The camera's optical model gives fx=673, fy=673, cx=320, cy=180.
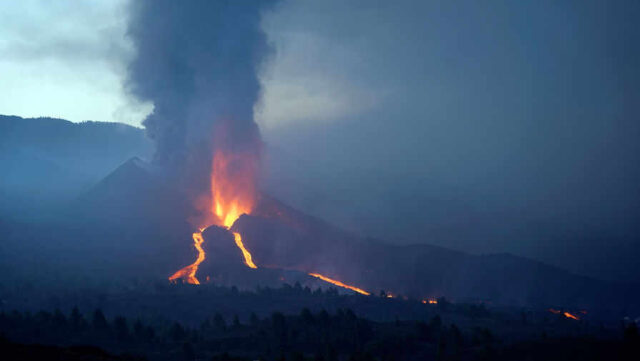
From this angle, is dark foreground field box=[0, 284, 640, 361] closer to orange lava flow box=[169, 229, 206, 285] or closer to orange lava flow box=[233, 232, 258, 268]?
orange lava flow box=[169, 229, 206, 285]

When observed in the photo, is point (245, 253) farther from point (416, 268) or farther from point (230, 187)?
point (416, 268)

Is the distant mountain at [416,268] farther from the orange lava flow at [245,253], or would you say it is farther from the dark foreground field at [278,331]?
the dark foreground field at [278,331]

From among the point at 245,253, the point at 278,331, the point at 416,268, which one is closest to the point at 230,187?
the point at 245,253

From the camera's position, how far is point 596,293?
150625 millimetres

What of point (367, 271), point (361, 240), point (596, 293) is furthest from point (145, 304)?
point (596, 293)

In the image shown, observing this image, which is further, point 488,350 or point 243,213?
point 243,213

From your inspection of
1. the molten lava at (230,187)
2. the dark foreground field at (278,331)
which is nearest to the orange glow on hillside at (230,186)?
the molten lava at (230,187)

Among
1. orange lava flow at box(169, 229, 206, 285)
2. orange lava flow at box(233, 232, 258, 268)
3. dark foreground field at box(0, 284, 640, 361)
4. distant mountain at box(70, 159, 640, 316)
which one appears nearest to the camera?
dark foreground field at box(0, 284, 640, 361)

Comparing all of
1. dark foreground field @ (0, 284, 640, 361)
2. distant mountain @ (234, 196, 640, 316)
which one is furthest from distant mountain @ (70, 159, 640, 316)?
dark foreground field @ (0, 284, 640, 361)

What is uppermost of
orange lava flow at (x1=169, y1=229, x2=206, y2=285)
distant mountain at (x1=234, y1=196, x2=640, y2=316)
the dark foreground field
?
distant mountain at (x1=234, y1=196, x2=640, y2=316)

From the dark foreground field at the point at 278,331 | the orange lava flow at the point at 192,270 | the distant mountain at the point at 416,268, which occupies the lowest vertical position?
the dark foreground field at the point at 278,331

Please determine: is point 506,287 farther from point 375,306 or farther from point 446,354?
point 446,354

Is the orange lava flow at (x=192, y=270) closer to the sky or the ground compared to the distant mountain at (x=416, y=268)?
closer to the ground

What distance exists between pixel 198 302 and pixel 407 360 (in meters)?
39.1
